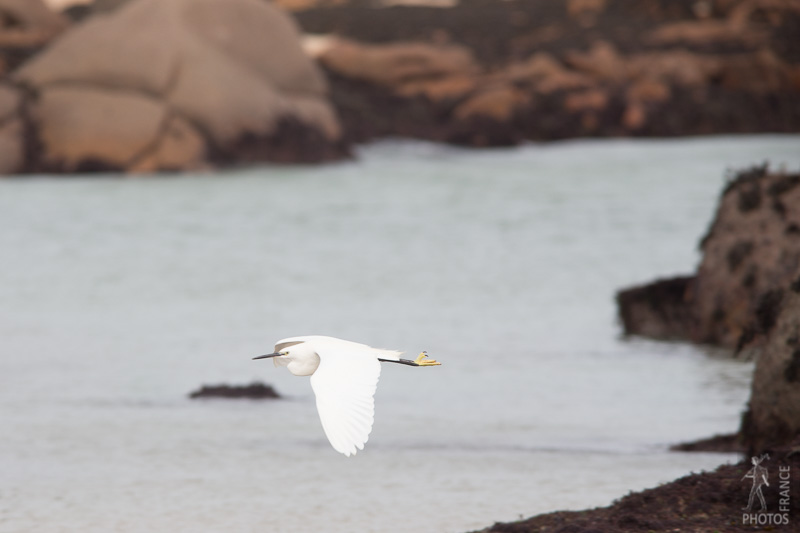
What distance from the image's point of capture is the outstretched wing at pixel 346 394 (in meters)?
4.31

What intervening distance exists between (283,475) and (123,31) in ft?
86.6

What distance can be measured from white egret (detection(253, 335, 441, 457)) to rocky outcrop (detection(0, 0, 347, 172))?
2451cm

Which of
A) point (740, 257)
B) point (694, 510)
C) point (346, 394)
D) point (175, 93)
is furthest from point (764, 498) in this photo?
point (175, 93)

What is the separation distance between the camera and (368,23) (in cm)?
8806

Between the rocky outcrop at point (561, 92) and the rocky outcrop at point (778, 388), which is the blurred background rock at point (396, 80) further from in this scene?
the rocky outcrop at point (778, 388)

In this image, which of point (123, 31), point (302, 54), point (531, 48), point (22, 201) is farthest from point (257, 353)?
point (531, 48)

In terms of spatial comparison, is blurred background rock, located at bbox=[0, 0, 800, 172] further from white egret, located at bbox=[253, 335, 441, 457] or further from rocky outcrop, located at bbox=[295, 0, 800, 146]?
white egret, located at bbox=[253, 335, 441, 457]

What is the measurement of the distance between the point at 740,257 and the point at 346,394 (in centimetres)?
725

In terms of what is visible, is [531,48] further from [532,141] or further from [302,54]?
[302,54]

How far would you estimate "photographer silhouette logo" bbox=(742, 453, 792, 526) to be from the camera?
5078 millimetres

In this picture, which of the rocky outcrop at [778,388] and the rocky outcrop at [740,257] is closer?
the rocky outcrop at [778,388]

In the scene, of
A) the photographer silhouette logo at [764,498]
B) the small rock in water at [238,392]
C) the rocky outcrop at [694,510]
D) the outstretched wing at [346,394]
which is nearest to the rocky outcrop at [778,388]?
the rocky outcrop at [694,510]

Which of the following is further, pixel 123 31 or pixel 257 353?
pixel 123 31

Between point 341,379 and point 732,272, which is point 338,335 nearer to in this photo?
point 732,272
